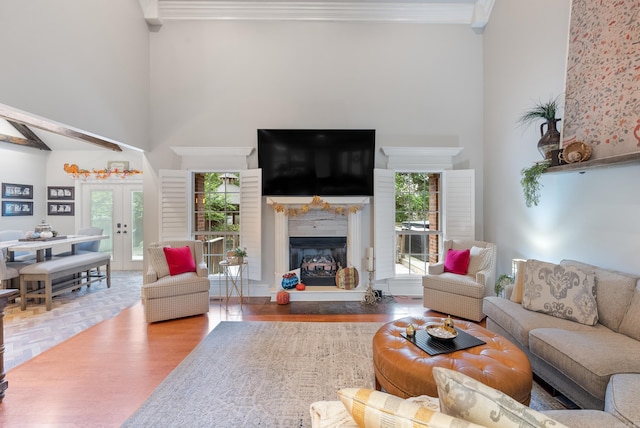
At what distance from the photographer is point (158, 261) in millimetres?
3822

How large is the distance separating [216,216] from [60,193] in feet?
15.8

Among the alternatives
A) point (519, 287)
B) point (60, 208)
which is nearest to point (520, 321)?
point (519, 287)

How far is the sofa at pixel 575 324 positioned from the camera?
1.75 metres

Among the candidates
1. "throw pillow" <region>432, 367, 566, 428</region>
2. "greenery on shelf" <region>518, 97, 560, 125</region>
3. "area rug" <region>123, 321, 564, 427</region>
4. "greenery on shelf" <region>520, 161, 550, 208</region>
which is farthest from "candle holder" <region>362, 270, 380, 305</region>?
"throw pillow" <region>432, 367, 566, 428</region>

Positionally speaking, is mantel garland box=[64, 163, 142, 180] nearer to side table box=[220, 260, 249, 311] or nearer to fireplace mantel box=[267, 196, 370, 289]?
side table box=[220, 260, 249, 311]

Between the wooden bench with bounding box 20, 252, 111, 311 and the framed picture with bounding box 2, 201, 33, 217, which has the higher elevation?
the framed picture with bounding box 2, 201, 33, 217

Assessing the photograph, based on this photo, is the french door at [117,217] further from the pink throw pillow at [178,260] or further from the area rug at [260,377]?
the area rug at [260,377]

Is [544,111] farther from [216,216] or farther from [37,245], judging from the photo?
[37,245]

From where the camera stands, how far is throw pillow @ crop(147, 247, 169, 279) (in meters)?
3.79

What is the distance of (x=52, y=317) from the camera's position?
12.4ft

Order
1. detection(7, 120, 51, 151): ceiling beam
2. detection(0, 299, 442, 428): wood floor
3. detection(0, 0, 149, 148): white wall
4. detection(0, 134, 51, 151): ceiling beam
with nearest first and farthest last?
detection(0, 299, 442, 428): wood floor, detection(0, 0, 149, 148): white wall, detection(0, 134, 51, 151): ceiling beam, detection(7, 120, 51, 151): ceiling beam

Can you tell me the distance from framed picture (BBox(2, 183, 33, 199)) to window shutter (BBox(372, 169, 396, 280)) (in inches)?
302

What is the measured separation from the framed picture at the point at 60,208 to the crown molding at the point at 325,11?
486 cm

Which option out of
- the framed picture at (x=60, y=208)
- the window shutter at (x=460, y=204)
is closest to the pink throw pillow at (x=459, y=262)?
the window shutter at (x=460, y=204)
